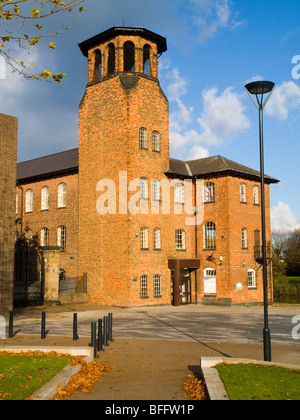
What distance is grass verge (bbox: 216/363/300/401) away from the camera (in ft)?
22.6

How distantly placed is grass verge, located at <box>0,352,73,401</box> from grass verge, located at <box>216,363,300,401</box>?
10.6 ft

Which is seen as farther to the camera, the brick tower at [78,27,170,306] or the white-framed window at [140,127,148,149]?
the white-framed window at [140,127,148,149]

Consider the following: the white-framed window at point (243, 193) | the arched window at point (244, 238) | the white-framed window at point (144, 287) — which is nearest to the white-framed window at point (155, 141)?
→ the white-framed window at point (243, 193)

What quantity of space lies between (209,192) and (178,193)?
232cm

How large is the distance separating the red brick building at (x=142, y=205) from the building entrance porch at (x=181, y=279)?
7cm

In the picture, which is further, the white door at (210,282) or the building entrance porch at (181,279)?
the white door at (210,282)

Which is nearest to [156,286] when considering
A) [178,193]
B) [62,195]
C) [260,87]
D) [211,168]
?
[178,193]

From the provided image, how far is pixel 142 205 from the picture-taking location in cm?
2988

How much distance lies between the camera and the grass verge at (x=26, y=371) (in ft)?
23.5

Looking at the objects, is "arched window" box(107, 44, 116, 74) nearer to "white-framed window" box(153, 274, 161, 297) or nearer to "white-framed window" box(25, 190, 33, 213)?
"white-framed window" box(25, 190, 33, 213)

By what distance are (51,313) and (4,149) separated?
354 inches

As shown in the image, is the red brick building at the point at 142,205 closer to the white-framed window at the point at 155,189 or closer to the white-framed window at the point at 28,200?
the white-framed window at the point at 155,189

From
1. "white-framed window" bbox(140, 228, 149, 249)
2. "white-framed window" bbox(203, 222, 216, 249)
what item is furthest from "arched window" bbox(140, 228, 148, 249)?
"white-framed window" bbox(203, 222, 216, 249)
